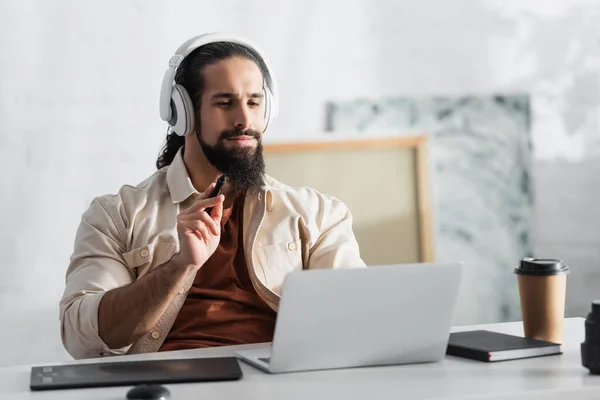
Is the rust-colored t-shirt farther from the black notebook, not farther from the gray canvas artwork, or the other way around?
the gray canvas artwork

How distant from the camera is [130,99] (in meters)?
3.25

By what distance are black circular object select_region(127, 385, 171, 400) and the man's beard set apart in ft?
3.12

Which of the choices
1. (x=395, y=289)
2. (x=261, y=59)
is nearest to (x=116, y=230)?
(x=261, y=59)

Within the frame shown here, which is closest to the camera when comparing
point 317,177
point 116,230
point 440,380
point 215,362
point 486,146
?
point 440,380

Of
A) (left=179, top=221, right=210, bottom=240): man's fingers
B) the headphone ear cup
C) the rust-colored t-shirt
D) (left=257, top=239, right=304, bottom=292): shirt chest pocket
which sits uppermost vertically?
the headphone ear cup

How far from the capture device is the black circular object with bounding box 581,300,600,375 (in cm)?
137

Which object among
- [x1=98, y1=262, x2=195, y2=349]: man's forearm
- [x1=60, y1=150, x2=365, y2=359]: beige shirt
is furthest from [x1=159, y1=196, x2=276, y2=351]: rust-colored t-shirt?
[x1=98, y1=262, x2=195, y2=349]: man's forearm

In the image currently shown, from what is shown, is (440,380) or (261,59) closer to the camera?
(440,380)

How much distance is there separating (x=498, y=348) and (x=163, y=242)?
0.88 metres

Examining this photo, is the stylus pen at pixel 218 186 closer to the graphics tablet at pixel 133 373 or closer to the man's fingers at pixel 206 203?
the man's fingers at pixel 206 203

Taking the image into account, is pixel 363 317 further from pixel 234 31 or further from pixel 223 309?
pixel 234 31

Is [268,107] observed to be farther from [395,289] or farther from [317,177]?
[317,177]

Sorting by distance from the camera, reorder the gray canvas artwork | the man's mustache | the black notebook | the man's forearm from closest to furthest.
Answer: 1. the black notebook
2. the man's forearm
3. the man's mustache
4. the gray canvas artwork

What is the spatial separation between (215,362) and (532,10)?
275 centimetres
